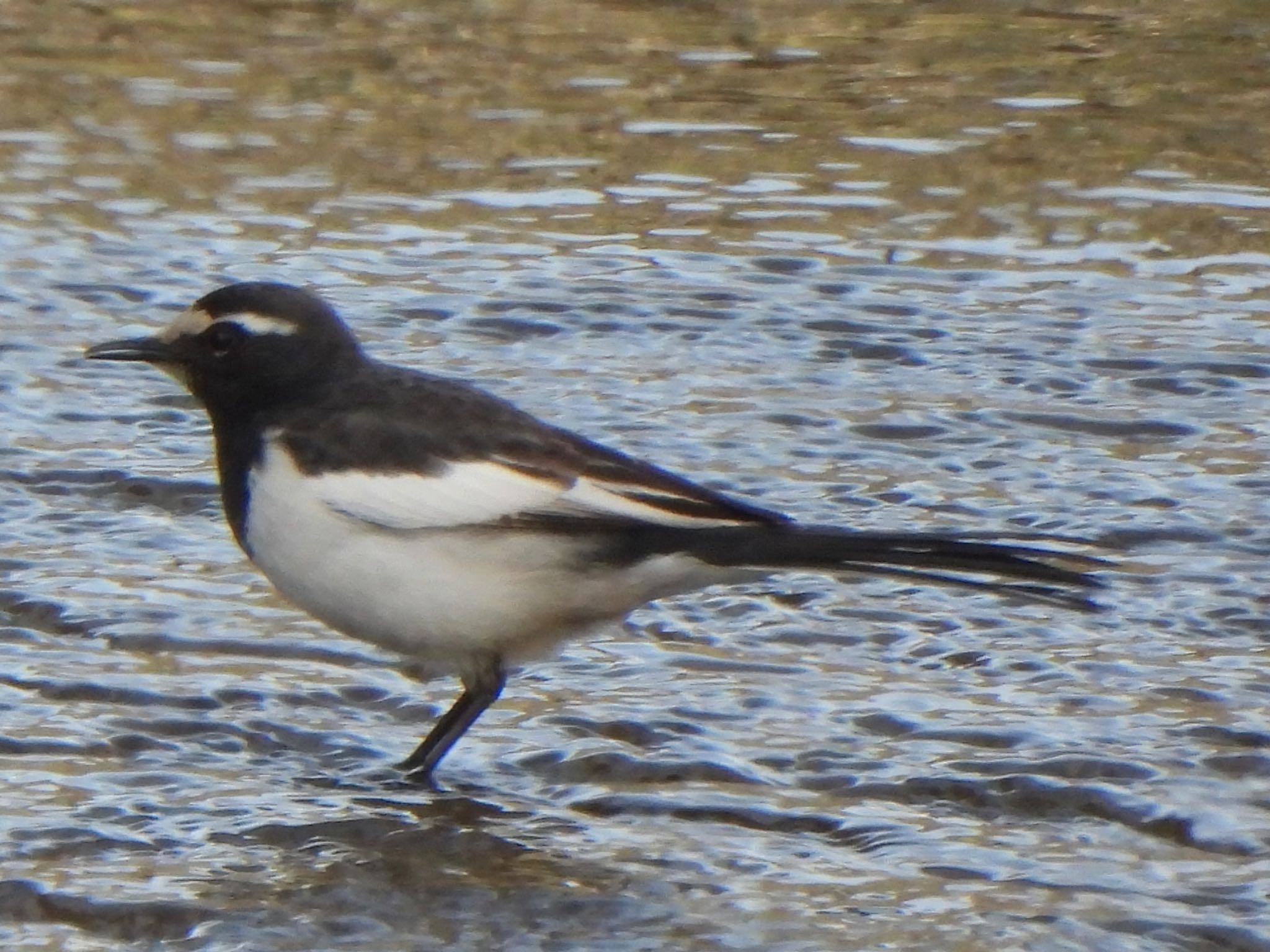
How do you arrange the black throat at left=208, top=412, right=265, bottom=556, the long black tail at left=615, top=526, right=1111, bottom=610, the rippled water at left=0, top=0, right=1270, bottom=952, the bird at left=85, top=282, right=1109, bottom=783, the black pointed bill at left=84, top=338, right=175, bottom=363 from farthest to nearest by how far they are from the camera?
the black pointed bill at left=84, top=338, right=175, bottom=363 → the black throat at left=208, top=412, right=265, bottom=556 → the bird at left=85, top=282, right=1109, bottom=783 → the long black tail at left=615, top=526, right=1111, bottom=610 → the rippled water at left=0, top=0, right=1270, bottom=952

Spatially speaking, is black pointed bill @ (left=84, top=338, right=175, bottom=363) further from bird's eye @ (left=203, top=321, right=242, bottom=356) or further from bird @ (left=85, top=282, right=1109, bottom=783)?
bird @ (left=85, top=282, right=1109, bottom=783)

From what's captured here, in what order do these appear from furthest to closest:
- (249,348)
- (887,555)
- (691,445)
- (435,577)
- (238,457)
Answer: (691,445) → (249,348) → (238,457) → (435,577) → (887,555)

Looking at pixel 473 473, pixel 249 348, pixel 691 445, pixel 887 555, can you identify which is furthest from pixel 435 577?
pixel 691 445

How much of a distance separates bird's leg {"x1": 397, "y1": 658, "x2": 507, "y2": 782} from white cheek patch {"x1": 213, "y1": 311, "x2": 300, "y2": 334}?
0.84m

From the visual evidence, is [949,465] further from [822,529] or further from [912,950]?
[912,950]

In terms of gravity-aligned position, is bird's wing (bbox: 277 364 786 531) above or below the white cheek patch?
below

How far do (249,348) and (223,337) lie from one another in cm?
7

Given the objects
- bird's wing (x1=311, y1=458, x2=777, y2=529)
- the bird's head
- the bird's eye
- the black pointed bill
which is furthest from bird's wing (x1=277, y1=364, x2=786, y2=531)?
the black pointed bill

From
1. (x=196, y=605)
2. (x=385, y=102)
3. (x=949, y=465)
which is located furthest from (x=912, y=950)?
(x=385, y=102)

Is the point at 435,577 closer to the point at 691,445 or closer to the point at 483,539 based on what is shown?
the point at 483,539

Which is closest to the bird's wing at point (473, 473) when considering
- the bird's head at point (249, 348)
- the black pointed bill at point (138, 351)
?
the bird's head at point (249, 348)

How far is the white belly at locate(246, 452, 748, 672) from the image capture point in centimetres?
500

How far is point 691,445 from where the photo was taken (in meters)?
6.92

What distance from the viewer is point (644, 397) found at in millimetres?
7289
